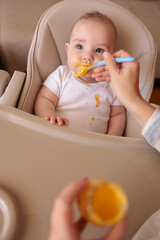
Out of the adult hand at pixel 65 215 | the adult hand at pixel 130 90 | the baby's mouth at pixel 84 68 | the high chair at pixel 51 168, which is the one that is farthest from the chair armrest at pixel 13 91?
the adult hand at pixel 65 215

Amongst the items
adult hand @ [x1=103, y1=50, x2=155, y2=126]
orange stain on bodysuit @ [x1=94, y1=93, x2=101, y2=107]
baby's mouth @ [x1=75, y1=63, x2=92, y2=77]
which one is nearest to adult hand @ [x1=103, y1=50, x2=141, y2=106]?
adult hand @ [x1=103, y1=50, x2=155, y2=126]

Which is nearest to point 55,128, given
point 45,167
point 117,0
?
point 45,167

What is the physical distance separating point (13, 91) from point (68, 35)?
1.35 feet

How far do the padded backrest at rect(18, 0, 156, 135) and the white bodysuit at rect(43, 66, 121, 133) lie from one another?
72mm

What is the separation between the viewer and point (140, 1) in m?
1.83

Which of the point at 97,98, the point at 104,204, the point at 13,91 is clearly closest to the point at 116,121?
the point at 97,98

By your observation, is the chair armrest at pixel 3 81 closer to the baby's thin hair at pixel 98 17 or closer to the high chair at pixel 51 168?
the high chair at pixel 51 168

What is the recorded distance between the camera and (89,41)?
38.1 inches

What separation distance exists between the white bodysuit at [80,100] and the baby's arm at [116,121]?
2 centimetres

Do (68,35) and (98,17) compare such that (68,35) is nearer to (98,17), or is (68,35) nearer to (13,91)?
(98,17)

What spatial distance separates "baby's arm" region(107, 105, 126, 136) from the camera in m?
1.03

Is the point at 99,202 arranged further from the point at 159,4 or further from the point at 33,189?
the point at 159,4

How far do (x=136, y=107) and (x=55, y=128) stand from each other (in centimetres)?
24

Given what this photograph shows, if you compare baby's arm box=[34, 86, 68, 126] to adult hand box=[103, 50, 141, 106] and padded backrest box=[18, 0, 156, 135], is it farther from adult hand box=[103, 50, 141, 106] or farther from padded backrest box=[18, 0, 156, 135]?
adult hand box=[103, 50, 141, 106]
